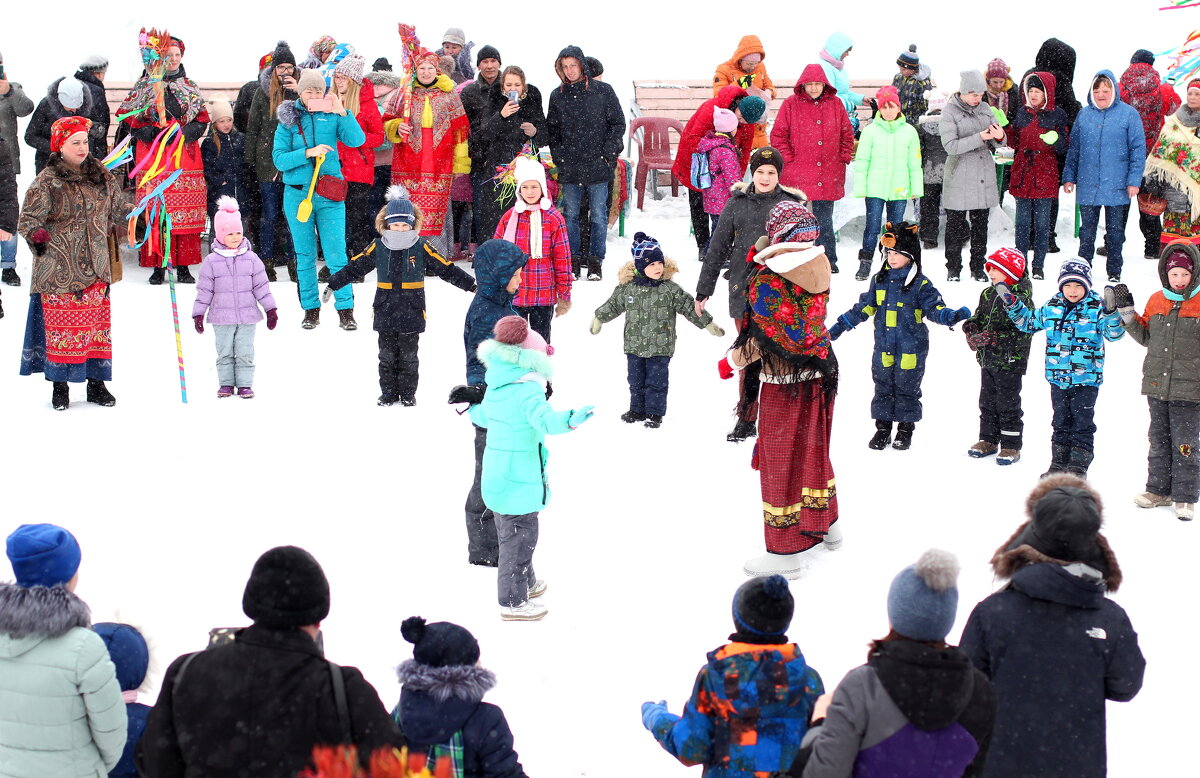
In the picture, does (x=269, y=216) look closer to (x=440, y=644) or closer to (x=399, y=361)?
(x=399, y=361)

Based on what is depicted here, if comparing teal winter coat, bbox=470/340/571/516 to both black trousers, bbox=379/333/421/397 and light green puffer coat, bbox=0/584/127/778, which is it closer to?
light green puffer coat, bbox=0/584/127/778

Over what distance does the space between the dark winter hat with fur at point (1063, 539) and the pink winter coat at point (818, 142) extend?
27.1 feet

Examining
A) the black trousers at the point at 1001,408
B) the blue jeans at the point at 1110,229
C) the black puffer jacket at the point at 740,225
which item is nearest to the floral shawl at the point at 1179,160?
the blue jeans at the point at 1110,229

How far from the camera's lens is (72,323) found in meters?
9.07

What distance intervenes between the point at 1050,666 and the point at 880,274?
4879 mm

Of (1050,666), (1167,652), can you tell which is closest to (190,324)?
(1167,652)

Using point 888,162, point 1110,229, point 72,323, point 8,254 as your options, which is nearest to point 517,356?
point 72,323

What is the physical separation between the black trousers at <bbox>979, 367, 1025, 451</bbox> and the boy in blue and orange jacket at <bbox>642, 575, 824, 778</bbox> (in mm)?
5134

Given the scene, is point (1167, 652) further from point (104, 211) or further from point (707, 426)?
point (104, 211)

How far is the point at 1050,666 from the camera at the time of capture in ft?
12.9

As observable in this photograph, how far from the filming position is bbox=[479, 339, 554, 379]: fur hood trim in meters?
5.95

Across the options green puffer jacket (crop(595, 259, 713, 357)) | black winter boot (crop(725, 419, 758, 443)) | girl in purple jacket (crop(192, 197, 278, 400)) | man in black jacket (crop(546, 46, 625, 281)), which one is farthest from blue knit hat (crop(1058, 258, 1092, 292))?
man in black jacket (crop(546, 46, 625, 281))

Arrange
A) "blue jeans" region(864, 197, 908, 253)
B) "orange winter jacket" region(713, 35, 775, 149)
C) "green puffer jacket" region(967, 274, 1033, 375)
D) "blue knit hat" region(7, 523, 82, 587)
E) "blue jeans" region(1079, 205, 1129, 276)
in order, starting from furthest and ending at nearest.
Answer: "orange winter jacket" region(713, 35, 775, 149) < "blue jeans" region(864, 197, 908, 253) < "blue jeans" region(1079, 205, 1129, 276) < "green puffer jacket" region(967, 274, 1033, 375) < "blue knit hat" region(7, 523, 82, 587)

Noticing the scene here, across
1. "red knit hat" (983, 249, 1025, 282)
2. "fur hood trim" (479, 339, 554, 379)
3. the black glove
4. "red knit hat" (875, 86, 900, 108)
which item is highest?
"red knit hat" (875, 86, 900, 108)
